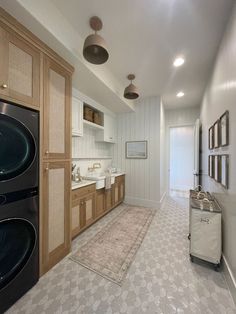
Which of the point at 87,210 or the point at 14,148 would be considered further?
the point at 87,210

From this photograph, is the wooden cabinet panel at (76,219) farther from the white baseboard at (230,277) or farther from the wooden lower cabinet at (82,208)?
the white baseboard at (230,277)

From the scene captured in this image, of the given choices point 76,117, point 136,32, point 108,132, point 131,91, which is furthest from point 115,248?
point 136,32

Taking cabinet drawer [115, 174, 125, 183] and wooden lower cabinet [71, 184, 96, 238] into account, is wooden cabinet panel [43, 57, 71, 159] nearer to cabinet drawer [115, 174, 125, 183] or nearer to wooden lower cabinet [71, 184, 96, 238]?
wooden lower cabinet [71, 184, 96, 238]

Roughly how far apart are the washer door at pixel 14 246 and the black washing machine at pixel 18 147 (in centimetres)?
32

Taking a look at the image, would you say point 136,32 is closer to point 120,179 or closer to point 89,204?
point 89,204

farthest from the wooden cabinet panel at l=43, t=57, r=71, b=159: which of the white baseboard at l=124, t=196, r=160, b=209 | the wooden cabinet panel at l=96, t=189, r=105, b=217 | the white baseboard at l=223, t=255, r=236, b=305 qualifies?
the white baseboard at l=124, t=196, r=160, b=209

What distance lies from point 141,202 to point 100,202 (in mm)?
1395

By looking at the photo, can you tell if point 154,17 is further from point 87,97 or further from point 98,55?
point 87,97

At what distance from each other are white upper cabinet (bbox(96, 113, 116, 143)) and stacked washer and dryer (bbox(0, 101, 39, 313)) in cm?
223

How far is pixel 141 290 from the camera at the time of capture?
1.44m

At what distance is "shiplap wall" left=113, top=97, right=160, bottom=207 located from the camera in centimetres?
377

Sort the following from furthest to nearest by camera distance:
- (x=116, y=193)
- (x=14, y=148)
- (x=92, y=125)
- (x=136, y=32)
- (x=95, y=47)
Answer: (x=116, y=193) → (x=92, y=125) → (x=136, y=32) → (x=95, y=47) → (x=14, y=148)

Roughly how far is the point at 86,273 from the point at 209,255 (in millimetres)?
1424

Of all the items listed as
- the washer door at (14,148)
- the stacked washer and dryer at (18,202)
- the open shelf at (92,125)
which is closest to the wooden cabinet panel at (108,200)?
the open shelf at (92,125)
